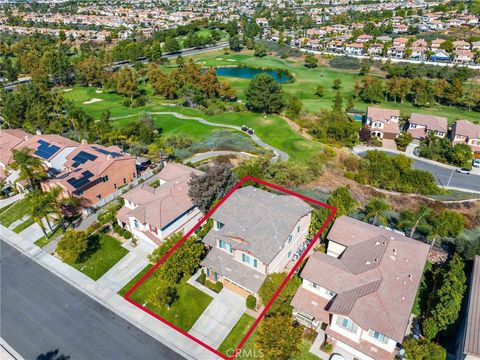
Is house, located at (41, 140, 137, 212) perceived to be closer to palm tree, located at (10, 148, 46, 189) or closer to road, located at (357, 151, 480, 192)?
palm tree, located at (10, 148, 46, 189)

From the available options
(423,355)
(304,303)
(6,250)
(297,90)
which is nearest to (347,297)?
(304,303)

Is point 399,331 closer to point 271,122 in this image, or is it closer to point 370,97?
point 271,122

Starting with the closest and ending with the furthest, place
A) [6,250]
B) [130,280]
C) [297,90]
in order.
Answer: [130,280], [6,250], [297,90]

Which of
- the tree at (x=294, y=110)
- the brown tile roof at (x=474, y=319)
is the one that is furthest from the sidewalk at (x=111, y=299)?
the tree at (x=294, y=110)

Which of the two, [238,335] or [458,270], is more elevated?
[458,270]

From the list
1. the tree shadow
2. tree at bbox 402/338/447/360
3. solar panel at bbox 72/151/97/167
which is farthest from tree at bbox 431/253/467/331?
solar panel at bbox 72/151/97/167

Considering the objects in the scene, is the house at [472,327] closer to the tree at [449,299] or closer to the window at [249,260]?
the tree at [449,299]
